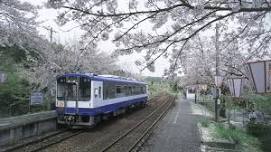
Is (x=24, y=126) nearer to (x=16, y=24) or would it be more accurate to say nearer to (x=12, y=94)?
(x=16, y=24)

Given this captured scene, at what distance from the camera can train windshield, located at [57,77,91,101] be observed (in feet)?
61.3

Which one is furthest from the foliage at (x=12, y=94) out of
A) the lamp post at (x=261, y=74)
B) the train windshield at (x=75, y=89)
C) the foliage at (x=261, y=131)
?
the lamp post at (x=261, y=74)

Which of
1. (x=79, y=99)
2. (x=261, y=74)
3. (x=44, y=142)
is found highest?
(x=261, y=74)

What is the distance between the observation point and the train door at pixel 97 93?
738 inches

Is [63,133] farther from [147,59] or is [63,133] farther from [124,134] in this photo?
[147,59]

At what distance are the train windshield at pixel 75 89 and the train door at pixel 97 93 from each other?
0.97 ft

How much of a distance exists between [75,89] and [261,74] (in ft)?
42.3

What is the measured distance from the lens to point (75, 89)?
18688mm

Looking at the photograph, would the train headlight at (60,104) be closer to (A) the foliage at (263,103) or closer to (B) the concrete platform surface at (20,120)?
(B) the concrete platform surface at (20,120)

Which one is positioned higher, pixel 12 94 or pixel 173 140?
pixel 12 94

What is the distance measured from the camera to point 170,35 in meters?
8.00

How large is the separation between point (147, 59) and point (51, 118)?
35.2ft

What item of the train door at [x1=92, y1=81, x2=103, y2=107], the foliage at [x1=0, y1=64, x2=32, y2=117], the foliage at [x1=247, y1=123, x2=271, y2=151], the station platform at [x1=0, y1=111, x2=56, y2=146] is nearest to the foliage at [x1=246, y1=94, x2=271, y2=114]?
the foliage at [x1=247, y1=123, x2=271, y2=151]

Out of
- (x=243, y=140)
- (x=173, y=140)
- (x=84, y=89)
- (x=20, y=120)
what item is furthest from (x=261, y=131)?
(x=20, y=120)
